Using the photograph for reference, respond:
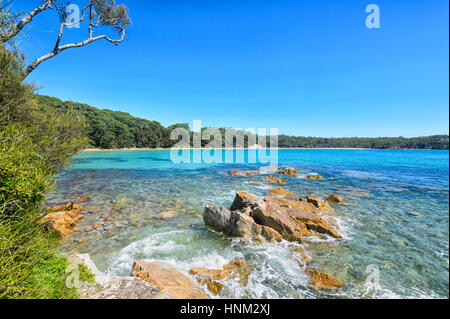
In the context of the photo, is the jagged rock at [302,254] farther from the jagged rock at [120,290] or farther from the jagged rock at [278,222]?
the jagged rock at [120,290]

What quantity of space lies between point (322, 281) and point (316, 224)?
3596 mm

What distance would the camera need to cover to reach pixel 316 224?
8.34 metres

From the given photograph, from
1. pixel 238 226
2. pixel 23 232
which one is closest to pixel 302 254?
pixel 238 226

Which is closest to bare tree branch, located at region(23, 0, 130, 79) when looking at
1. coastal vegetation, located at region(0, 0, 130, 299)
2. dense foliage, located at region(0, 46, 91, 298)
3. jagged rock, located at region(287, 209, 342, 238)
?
coastal vegetation, located at region(0, 0, 130, 299)

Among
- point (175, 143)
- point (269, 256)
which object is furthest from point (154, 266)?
point (175, 143)

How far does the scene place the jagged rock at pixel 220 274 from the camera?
4.78 m

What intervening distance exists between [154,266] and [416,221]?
13.2m

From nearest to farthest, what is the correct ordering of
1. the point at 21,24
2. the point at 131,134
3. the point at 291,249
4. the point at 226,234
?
the point at 21,24 → the point at 291,249 → the point at 226,234 → the point at 131,134

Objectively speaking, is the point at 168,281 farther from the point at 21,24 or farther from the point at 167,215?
the point at 21,24

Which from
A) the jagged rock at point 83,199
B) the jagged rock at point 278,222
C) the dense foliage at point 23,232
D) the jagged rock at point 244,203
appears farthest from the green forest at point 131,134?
the jagged rock at point 278,222

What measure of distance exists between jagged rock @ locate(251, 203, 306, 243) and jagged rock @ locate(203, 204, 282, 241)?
1.04 feet

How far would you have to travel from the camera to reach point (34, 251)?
348cm

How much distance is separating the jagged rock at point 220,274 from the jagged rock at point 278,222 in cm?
252
